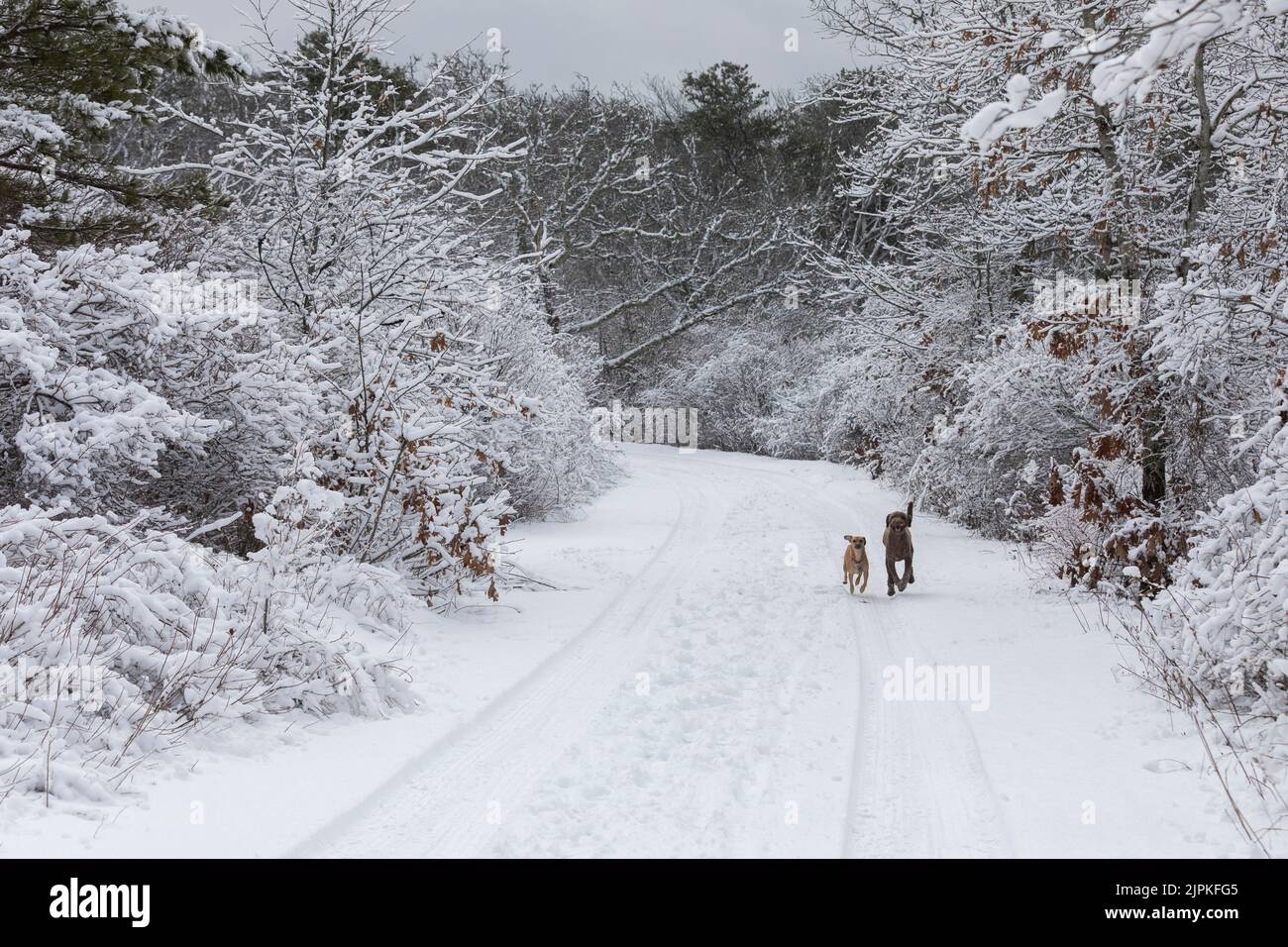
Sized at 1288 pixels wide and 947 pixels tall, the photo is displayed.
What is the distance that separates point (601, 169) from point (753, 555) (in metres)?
19.4

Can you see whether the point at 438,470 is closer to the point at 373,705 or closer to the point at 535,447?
the point at 373,705

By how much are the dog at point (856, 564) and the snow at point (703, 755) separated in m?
0.43

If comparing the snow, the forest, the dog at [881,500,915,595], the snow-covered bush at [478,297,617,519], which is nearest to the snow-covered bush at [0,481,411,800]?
the forest

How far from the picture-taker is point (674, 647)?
732 centimetres

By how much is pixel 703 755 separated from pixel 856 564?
5.02 meters

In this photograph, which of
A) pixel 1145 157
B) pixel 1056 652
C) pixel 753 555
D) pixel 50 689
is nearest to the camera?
pixel 50 689

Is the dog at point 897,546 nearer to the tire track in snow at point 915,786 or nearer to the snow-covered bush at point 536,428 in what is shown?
the tire track in snow at point 915,786

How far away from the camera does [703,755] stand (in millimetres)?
4930

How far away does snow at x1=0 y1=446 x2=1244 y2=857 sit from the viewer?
3797 millimetres

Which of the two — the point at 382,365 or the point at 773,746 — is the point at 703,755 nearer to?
the point at 773,746

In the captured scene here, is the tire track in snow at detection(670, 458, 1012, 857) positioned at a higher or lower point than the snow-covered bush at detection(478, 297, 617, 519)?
lower

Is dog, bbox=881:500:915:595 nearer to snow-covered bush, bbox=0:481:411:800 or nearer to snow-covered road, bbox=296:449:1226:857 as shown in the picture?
snow-covered road, bbox=296:449:1226:857

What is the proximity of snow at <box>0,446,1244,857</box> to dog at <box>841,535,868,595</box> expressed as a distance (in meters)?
0.43

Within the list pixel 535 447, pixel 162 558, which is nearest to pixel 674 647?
pixel 162 558
